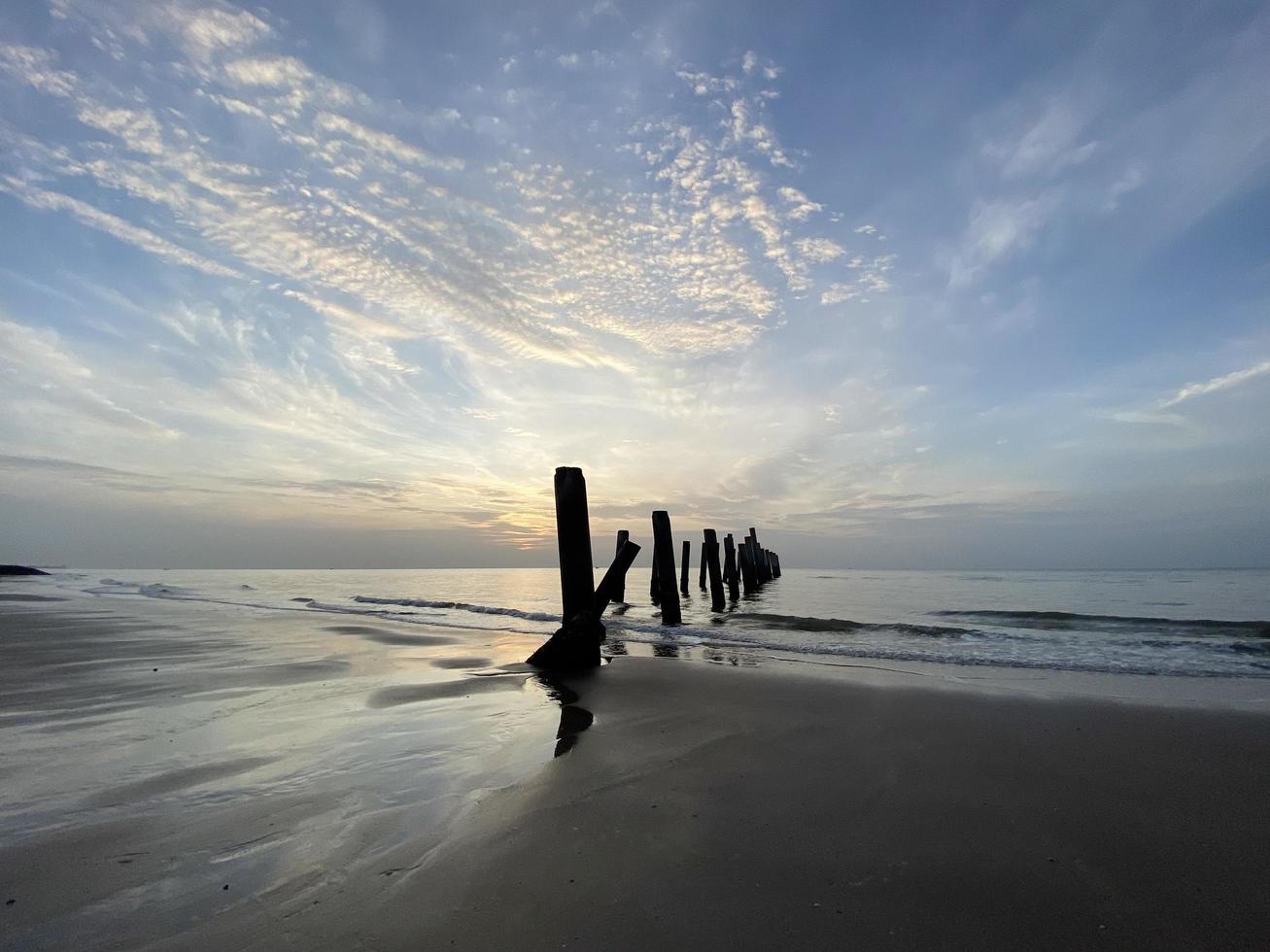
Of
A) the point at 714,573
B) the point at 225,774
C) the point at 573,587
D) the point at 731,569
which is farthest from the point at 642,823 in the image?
the point at 731,569

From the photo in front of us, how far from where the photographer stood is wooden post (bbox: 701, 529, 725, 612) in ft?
71.1

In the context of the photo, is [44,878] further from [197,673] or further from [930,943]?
[197,673]

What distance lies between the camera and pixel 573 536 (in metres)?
8.40

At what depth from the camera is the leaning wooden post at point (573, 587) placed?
26.0 feet

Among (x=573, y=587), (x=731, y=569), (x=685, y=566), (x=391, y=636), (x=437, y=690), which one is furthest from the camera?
(x=685, y=566)

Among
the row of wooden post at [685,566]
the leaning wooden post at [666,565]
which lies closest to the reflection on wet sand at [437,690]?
the row of wooden post at [685,566]

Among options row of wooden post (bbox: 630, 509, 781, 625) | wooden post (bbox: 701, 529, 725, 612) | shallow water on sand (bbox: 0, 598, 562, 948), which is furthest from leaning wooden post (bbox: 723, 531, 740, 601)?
shallow water on sand (bbox: 0, 598, 562, 948)

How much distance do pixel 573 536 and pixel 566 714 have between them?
322 centimetres

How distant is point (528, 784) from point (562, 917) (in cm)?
A: 143

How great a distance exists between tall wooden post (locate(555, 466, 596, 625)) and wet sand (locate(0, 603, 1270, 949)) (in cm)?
235

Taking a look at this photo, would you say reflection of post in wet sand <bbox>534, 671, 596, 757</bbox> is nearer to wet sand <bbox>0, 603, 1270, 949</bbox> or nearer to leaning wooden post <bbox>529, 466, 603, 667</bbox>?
wet sand <bbox>0, 603, 1270, 949</bbox>

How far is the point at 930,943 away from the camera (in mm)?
2074

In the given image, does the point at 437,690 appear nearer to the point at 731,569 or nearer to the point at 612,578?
the point at 612,578

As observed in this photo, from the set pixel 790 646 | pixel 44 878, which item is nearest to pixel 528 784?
pixel 44 878
